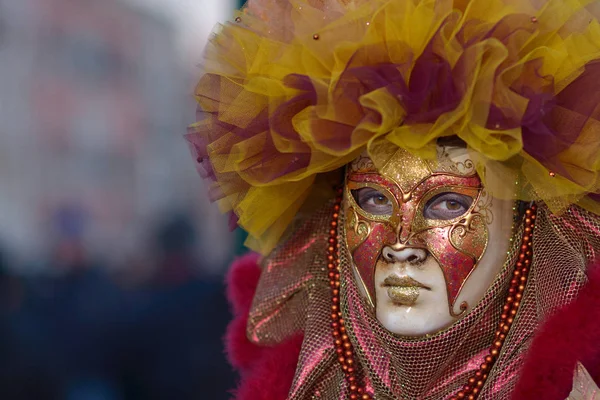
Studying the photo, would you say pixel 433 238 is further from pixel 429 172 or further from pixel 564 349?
pixel 564 349

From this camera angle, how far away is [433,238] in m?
1.29

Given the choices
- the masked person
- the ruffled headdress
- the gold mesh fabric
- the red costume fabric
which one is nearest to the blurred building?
the gold mesh fabric

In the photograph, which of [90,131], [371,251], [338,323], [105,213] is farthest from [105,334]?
[371,251]

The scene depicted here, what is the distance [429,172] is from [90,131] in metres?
2.69

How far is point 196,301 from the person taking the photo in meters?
3.31

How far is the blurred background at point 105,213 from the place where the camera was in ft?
9.98

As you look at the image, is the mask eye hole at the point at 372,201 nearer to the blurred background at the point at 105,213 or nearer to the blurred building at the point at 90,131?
the blurred background at the point at 105,213

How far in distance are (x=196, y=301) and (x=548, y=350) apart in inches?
89.3

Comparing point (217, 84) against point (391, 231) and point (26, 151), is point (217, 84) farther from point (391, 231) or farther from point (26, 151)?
point (26, 151)

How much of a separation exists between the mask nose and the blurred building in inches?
91.7

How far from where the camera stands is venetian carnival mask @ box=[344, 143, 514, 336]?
4.25 ft

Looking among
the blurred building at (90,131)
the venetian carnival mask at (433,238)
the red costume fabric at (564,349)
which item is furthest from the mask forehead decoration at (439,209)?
the blurred building at (90,131)

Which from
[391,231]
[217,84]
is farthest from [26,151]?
[391,231]

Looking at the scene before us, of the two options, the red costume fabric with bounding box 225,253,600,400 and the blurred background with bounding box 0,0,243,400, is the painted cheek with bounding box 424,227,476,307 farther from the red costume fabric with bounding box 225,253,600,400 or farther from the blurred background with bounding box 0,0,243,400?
the blurred background with bounding box 0,0,243,400
